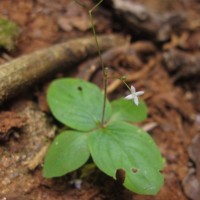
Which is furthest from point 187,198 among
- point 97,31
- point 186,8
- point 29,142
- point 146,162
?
point 186,8

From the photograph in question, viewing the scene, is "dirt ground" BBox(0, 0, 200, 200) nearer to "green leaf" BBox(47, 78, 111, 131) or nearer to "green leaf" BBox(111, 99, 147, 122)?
"green leaf" BBox(47, 78, 111, 131)

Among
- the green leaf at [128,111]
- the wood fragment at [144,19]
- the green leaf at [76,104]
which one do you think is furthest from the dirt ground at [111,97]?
the green leaf at [128,111]

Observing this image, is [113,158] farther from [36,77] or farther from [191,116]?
[191,116]

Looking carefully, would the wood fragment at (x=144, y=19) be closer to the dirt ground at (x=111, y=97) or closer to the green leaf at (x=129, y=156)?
the dirt ground at (x=111, y=97)

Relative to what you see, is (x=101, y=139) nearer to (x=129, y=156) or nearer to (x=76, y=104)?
(x=129, y=156)

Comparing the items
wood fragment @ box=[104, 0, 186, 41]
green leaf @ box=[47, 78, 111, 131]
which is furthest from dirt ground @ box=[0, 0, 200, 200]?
green leaf @ box=[47, 78, 111, 131]

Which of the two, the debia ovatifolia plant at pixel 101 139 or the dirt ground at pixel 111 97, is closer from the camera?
the debia ovatifolia plant at pixel 101 139
